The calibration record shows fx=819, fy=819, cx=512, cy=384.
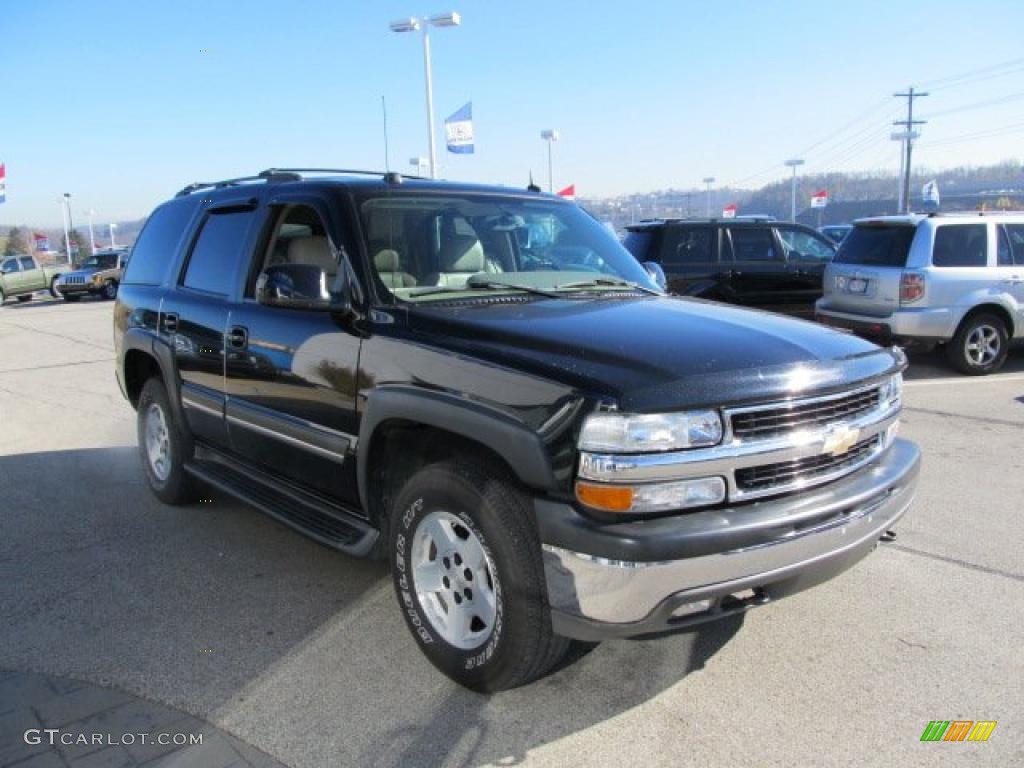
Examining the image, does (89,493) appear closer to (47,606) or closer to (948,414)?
(47,606)

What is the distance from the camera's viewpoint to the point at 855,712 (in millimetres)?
2893

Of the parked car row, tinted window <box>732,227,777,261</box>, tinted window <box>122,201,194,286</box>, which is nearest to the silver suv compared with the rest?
tinted window <box>732,227,777,261</box>

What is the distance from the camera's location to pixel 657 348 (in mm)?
2850

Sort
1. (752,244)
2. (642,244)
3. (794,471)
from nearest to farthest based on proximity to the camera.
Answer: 1. (794,471)
2. (642,244)
3. (752,244)

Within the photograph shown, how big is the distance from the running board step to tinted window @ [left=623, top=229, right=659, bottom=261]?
26.0 ft

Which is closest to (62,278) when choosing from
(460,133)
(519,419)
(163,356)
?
(460,133)

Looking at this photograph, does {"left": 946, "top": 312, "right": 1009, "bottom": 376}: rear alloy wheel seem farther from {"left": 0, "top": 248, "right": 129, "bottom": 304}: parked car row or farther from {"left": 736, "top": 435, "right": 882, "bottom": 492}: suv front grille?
{"left": 0, "top": 248, "right": 129, "bottom": 304}: parked car row

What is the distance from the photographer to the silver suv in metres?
9.08

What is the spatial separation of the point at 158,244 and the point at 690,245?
25.6 feet

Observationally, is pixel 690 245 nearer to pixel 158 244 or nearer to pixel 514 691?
pixel 158 244

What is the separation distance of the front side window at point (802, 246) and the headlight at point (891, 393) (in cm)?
895

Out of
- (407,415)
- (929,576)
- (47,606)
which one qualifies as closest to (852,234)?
(929,576)

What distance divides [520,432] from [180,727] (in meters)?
1.61

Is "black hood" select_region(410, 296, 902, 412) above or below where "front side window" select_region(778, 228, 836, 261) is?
below
